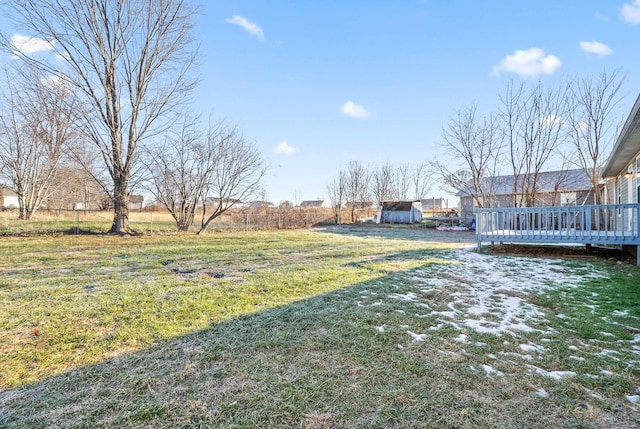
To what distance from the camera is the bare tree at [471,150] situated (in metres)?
14.6

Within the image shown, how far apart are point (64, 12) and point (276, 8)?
7399 mm

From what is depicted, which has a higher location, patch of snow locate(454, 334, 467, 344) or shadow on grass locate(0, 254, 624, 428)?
shadow on grass locate(0, 254, 624, 428)

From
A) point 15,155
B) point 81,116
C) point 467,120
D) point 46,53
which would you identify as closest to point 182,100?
point 81,116

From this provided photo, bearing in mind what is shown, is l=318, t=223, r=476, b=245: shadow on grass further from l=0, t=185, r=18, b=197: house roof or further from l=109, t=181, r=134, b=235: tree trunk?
l=0, t=185, r=18, b=197: house roof

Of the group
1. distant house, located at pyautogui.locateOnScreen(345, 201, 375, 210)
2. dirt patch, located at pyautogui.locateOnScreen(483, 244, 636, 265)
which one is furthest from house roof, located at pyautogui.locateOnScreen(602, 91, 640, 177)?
distant house, located at pyautogui.locateOnScreen(345, 201, 375, 210)

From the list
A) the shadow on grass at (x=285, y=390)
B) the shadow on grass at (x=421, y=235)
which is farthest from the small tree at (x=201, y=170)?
the shadow on grass at (x=285, y=390)

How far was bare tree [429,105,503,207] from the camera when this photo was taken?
14.6m

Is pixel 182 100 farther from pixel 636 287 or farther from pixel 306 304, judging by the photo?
pixel 636 287

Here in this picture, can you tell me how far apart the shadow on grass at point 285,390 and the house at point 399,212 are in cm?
2193

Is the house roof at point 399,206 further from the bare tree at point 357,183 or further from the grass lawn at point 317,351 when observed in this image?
the grass lawn at point 317,351

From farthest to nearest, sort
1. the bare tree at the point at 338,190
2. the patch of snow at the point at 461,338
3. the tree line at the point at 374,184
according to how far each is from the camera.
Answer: the tree line at the point at 374,184 < the bare tree at the point at 338,190 < the patch of snow at the point at 461,338

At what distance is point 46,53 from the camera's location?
35.0 feet

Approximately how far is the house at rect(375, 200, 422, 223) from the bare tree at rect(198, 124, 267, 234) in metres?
13.2

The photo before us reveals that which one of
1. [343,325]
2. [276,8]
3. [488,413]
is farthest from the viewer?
[276,8]
